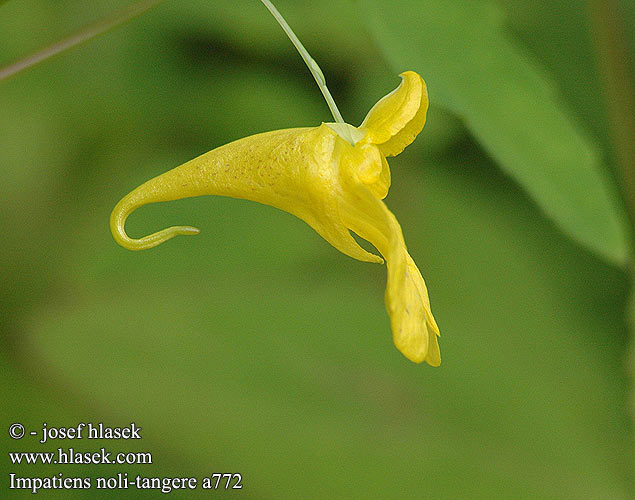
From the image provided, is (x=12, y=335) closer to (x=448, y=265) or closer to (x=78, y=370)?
(x=78, y=370)

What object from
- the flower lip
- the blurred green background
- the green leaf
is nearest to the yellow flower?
the flower lip

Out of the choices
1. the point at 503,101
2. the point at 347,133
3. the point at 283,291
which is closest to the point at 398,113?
the point at 347,133

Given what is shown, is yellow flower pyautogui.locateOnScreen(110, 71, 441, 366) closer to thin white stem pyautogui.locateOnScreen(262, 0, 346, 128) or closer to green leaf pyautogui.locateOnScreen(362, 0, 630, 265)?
thin white stem pyautogui.locateOnScreen(262, 0, 346, 128)

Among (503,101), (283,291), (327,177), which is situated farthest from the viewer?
(283,291)

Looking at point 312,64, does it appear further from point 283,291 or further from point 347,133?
point 283,291

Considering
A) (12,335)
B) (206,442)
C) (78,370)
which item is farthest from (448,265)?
(12,335)

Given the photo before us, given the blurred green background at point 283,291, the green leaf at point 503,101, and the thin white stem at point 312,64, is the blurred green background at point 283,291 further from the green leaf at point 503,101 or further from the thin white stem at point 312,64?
the thin white stem at point 312,64
